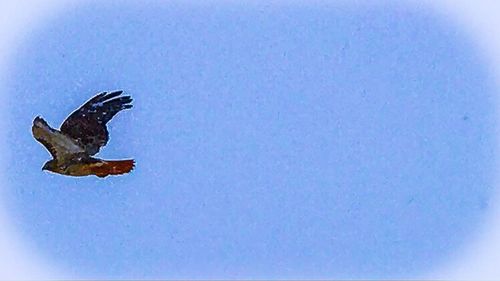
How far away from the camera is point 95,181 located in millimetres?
2012

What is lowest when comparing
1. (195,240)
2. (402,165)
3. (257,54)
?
(195,240)

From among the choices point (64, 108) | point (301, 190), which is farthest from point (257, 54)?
point (64, 108)

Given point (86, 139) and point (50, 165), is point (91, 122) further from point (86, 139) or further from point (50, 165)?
point (50, 165)

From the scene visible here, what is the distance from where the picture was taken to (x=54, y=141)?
1875 mm

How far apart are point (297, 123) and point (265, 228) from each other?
25 centimetres

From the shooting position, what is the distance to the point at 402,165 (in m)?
2.04

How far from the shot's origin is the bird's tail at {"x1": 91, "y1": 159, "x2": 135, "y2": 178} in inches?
74.6

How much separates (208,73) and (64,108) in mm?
330

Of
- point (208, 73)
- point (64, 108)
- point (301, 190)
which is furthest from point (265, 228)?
point (64, 108)

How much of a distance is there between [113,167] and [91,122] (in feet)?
0.35

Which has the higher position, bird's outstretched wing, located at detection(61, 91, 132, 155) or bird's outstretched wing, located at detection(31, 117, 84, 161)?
bird's outstretched wing, located at detection(61, 91, 132, 155)

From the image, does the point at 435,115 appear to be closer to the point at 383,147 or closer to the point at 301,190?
the point at 383,147

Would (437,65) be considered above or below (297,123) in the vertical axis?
above

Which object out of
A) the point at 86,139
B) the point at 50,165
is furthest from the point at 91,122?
the point at 50,165
